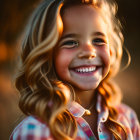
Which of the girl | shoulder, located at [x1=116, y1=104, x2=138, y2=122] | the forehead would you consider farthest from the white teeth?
shoulder, located at [x1=116, y1=104, x2=138, y2=122]

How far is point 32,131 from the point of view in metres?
1.26

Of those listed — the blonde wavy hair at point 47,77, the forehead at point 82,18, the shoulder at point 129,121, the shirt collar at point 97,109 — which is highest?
the forehead at point 82,18

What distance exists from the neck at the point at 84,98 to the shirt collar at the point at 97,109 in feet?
0.19

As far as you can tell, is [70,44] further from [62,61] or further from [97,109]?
[97,109]

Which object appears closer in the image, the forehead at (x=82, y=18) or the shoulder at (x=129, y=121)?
the forehead at (x=82, y=18)

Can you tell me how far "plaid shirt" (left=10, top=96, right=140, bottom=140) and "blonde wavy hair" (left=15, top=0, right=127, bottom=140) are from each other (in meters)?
0.04

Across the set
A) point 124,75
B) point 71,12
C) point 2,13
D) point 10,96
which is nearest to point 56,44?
point 71,12

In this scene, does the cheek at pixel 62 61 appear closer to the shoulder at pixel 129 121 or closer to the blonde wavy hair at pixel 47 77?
the blonde wavy hair at pixel 47 77

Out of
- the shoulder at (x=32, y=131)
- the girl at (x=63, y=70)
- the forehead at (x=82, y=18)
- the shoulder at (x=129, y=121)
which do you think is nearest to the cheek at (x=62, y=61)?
the girl at (x=63, y=70)

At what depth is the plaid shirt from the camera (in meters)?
1.26

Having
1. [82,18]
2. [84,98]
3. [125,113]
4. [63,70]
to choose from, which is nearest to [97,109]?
[84,98]

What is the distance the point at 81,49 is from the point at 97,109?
49 cm

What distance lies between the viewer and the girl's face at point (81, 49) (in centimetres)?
134

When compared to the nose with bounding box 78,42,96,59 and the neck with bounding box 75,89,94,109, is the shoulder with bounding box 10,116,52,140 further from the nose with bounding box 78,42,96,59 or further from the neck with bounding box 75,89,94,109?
the nose with bounding box 78,42,96,59
